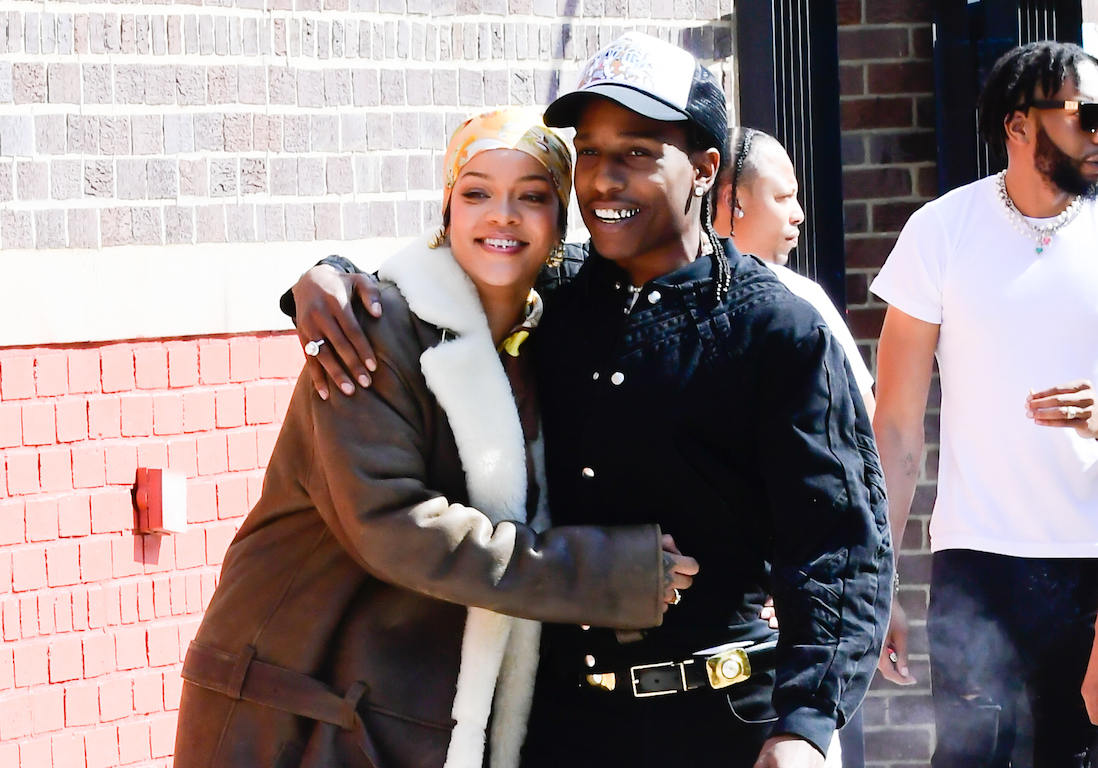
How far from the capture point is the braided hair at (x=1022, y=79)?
4.45 meters

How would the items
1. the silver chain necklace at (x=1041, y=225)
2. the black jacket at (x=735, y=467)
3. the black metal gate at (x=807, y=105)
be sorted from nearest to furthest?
1. the black jacket at (x=735, y=467)
2. the silver chain necklace at (x=1041, y=225)
3. the black metal gate at (x=807, y=105)

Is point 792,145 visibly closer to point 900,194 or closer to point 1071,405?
point 900,194

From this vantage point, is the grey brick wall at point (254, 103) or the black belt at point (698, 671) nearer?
the black belt at point (698, 671)

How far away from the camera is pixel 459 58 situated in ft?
18.1

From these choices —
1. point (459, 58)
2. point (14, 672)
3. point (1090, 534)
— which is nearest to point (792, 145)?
point (459, 58)

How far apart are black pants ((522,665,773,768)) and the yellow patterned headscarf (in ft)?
3.05

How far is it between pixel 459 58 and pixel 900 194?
205cm

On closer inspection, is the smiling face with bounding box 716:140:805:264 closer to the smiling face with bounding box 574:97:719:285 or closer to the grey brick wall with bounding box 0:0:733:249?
Answer: the grey brick wall with bounding box 0:0:733:249

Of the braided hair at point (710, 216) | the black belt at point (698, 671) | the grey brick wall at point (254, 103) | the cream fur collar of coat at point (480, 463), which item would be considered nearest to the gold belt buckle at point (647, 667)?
the black belt at point (698, 671)

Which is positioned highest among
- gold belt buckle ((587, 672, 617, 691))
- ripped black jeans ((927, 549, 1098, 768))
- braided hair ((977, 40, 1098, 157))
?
braided hair ((977, 40, 1098, 157))

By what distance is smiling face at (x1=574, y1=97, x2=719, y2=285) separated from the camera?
9.41 ft

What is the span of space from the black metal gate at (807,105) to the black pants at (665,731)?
11.8 ft

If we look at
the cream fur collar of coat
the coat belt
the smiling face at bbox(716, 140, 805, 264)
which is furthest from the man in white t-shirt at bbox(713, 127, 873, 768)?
the coat belt

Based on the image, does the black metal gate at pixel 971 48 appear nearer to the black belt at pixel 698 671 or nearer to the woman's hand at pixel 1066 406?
the woman's hand at pixel 1066 406
